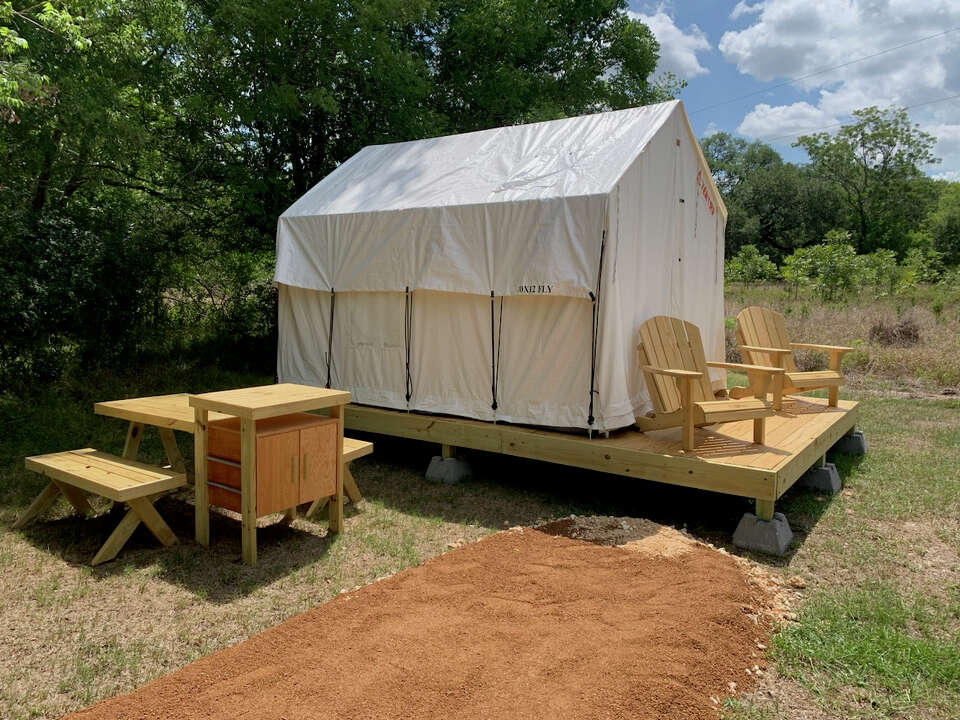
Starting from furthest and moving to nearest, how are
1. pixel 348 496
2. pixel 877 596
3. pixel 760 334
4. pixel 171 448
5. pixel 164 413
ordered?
pixel 760 334, pixel 348 496, pixel 171 448, pixel 164 413, pixel 877 596

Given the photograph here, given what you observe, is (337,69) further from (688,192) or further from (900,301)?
(900,301)

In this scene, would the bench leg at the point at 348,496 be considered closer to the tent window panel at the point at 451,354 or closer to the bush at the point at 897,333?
the tent window panel at the point at 451,354

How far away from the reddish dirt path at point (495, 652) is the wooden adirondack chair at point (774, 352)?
2.97 meters

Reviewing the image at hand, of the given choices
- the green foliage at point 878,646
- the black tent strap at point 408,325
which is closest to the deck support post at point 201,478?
the black tent strap at point 408,325

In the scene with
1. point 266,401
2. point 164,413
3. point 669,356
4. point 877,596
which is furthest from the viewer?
point 669,356

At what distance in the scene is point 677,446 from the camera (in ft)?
16.8

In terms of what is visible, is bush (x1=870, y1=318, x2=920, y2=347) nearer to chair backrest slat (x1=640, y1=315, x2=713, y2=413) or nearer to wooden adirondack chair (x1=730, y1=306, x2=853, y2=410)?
wooden adirondack chair (x1=730, y1=306, x2=853, y2=410)

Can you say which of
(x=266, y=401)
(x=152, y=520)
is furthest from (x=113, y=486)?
(x=266, y=401)

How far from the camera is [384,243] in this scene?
20.9ft

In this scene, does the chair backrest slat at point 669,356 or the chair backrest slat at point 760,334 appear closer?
the chair backrest slat at point 669,356

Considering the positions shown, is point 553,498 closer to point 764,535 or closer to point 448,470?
point 448,470

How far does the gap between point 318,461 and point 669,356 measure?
2.94 m

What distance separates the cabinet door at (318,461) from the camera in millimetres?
4285

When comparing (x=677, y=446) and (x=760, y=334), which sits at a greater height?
(x=760, y=334)
